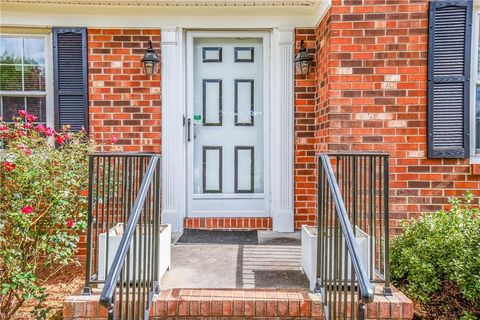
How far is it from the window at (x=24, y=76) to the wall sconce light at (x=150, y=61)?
1108 millimetres

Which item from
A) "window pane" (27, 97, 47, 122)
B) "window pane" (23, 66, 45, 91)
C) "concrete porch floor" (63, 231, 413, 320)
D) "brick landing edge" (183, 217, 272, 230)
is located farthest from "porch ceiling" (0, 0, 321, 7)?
"concrete porch floor" (63, 231, 413, 320)

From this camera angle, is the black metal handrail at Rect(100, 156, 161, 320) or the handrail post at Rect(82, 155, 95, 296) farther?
the handrail post at Rect(82, 155, 95, 296)

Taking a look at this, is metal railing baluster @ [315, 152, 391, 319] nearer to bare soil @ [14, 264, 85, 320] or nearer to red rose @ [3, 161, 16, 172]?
bare soil @ [14, 264, 85, 320]

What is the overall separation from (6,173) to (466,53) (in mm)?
4172

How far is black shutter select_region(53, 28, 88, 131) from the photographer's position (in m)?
4.01

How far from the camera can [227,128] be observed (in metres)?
4.34

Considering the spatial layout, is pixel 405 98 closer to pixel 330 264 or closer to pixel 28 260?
pixel 330 264

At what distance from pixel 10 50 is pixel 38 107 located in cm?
67

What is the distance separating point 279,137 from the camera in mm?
4145

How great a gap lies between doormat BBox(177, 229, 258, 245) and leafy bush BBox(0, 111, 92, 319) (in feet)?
3.47

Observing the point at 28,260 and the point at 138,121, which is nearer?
the point at 28,260

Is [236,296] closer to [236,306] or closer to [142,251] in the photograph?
[236,306]

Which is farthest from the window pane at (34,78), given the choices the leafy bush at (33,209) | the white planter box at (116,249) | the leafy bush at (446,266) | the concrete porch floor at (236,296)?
the leafy bush at (446,266)

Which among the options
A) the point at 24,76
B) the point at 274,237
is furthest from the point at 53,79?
the point at 274,237
